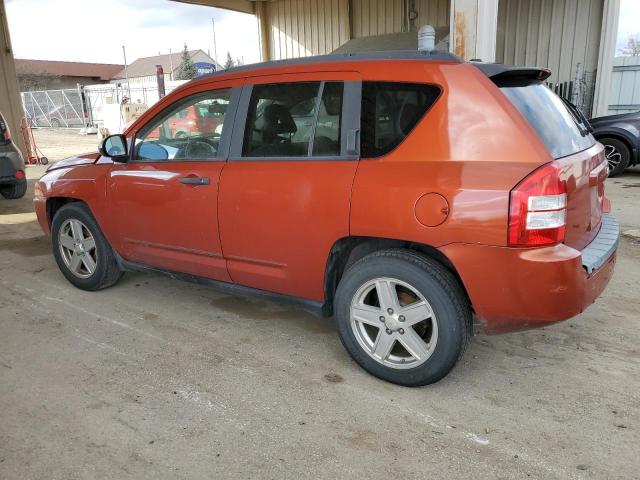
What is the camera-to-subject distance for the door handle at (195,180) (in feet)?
11.4

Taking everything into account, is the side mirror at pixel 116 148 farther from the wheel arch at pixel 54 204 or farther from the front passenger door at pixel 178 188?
the wheel arch at pixel 54 204

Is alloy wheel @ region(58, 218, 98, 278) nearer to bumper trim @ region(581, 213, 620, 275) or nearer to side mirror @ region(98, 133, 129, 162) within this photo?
side mirror @ region(98, 133, 129, 162)

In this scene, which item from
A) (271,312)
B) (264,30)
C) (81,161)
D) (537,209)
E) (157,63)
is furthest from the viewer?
(157,63)

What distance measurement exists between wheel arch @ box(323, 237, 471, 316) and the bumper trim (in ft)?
2.07

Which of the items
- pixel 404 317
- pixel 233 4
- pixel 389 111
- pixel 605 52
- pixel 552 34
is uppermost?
pixel 233 4

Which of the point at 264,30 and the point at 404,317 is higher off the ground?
the point at 264,30

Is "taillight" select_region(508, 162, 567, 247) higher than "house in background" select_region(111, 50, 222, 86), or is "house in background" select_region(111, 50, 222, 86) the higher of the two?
"house in background" select_region(111, 50, 222, 86)

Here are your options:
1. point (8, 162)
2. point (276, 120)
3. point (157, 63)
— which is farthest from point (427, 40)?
point (157, 63)

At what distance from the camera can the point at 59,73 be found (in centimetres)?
6025

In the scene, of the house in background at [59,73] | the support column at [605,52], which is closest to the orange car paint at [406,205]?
the support column at [605,52]

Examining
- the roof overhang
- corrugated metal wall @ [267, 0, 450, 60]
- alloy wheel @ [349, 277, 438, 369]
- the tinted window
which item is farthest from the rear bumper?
the roof overhang

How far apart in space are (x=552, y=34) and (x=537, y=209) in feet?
39.2

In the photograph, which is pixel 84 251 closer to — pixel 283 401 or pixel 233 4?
pixel 283 401

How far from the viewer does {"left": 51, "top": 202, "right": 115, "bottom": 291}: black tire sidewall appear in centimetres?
434
